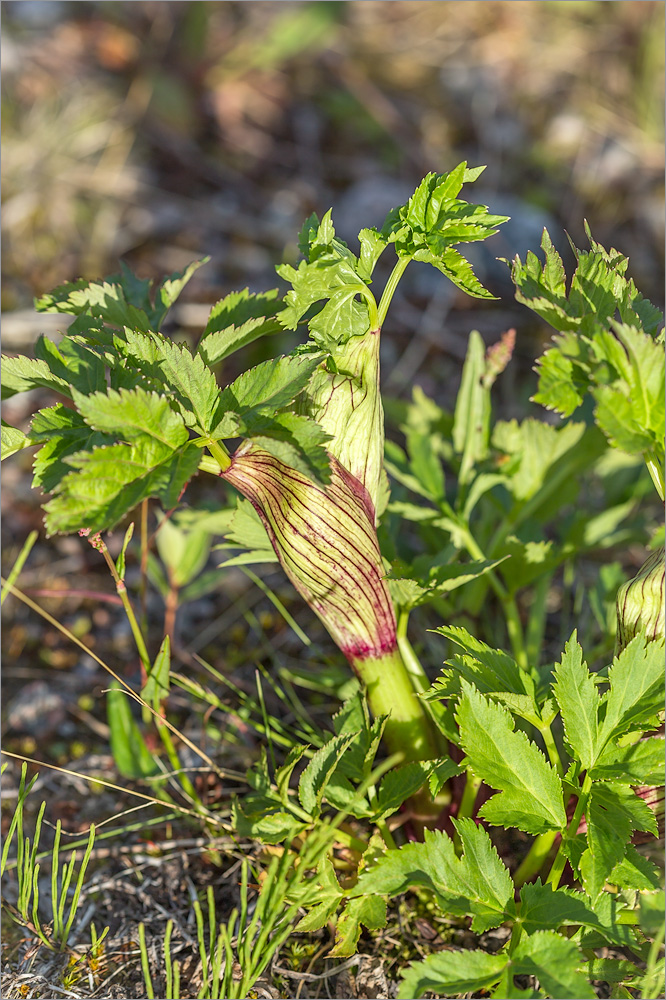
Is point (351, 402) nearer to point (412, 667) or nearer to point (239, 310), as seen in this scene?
point (239, 310)

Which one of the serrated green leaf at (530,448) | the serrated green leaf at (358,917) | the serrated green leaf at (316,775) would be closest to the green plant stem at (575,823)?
the serrated green leaf at (358,917)

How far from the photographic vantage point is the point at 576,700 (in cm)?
147

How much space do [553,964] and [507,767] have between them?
0.31 meters

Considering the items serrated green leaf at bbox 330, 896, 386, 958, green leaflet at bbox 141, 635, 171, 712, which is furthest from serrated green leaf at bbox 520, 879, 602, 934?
green leaflet at bbox 141, 635, 171, 712

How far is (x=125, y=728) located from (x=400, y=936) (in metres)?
0.82

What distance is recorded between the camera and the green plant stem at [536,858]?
1.61 m

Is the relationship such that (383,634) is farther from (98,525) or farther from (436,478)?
(98,525)

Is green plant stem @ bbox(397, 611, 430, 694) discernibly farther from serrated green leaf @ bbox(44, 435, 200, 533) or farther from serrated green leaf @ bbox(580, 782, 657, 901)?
serrated green leaf @ bbox(44, 435, 200, 533)

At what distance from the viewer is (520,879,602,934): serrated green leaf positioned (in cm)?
140

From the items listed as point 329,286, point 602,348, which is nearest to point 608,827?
point 602,348

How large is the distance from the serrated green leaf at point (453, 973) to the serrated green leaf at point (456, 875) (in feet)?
0.19

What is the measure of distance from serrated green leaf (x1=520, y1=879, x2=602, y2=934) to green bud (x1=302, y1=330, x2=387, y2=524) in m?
0.82

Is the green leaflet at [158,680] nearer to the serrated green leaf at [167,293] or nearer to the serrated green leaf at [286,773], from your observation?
the serrated green leaf at [286,773]

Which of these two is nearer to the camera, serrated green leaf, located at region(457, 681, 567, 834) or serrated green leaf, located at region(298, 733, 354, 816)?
serrated green leaf, located at region(457, 681, 567, 834)
